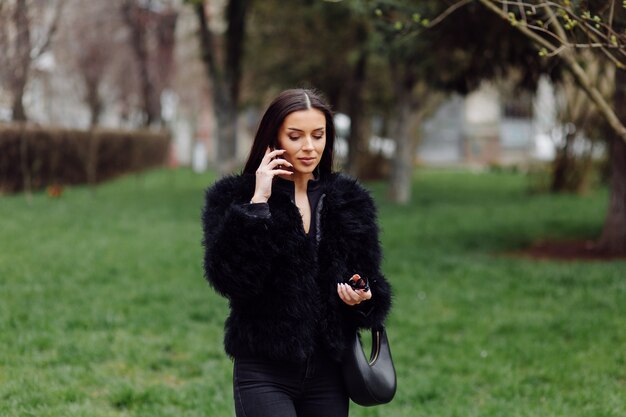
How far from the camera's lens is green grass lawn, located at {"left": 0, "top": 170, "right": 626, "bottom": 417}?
5086 mm

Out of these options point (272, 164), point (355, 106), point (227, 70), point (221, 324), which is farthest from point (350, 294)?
point (355, 106)

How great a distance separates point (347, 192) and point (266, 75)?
17.3 m

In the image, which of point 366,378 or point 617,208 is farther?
point 617,208

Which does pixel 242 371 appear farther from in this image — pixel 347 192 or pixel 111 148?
pixel 111 148

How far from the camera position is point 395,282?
336 inches

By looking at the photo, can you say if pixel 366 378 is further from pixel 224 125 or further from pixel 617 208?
pixel 224 125

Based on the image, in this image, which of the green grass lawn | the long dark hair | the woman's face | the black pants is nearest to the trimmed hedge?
the green grass lawn

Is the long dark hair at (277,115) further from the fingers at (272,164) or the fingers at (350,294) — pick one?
the fingers at (350,294)

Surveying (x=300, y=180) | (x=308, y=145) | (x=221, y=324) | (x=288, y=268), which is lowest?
(x=221, y=324)

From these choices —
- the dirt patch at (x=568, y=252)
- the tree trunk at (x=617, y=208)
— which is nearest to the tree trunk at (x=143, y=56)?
the dirt patch at (x=568, y=252)

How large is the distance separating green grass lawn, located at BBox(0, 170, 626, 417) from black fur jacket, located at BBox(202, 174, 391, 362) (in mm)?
422

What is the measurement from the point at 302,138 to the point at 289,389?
2.83 ft

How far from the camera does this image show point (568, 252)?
10.5 metres

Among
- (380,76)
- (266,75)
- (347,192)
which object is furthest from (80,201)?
(347,192)
